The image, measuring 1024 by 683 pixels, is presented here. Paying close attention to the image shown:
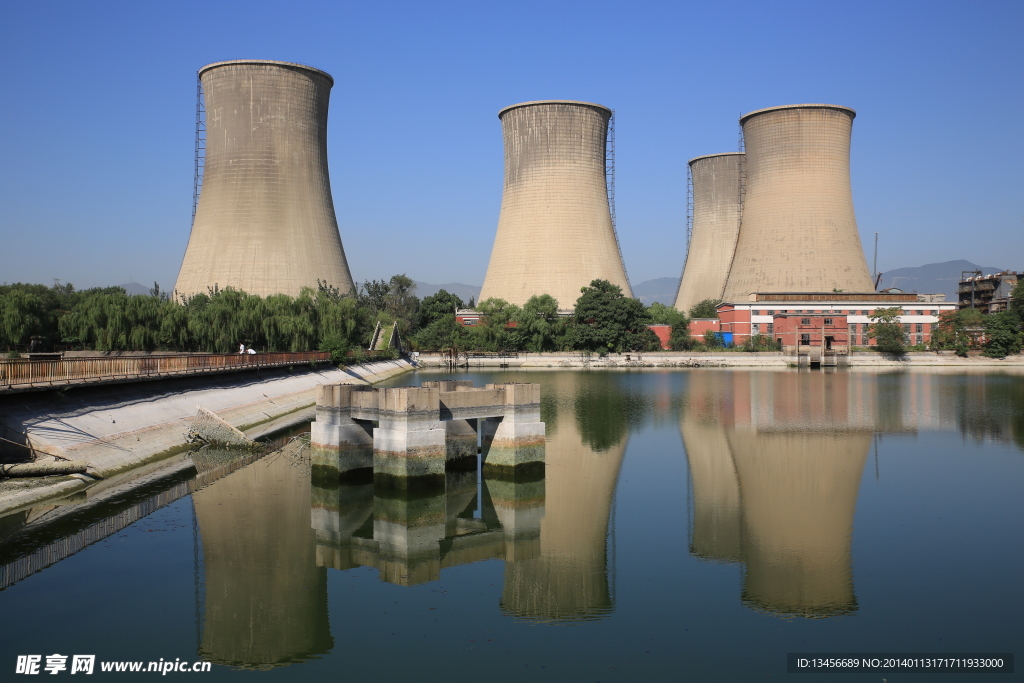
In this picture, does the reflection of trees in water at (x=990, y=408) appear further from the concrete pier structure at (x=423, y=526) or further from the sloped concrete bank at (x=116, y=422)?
the sloped concrete bank at (x=116, y=422)

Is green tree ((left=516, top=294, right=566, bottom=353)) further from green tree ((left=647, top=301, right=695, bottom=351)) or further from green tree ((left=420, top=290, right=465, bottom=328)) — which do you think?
green tree ((left=420, top=290, right=465, bottom=328))

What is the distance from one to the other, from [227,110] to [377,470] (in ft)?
103

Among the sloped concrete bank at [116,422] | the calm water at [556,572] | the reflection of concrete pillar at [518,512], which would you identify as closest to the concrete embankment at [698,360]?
the sloped concrete bank at [116,422]

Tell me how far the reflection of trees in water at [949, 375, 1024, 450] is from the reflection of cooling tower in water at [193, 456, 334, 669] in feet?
50.2

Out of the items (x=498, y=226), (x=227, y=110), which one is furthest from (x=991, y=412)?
(x=227, y=110)

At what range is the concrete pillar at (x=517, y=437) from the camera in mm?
12523

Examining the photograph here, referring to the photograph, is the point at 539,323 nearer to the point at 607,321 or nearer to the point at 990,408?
the point at 607,321

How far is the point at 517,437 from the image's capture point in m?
12.5

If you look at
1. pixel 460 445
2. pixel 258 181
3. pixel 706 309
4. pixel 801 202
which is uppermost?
pixel 801 202

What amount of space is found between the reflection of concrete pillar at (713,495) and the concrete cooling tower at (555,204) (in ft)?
87.6

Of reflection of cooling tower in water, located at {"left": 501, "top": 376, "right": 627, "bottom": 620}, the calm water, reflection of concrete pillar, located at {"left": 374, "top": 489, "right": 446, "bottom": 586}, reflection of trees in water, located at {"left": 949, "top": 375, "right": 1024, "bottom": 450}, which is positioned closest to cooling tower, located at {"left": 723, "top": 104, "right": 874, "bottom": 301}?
reflection of trees in water, located at {"left": 949, "top": 375, "right": 1024, "bottom": 450}

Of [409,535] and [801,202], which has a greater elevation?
[801,202]

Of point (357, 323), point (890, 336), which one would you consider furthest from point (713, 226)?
point (357, 323)

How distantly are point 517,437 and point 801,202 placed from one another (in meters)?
38.2
